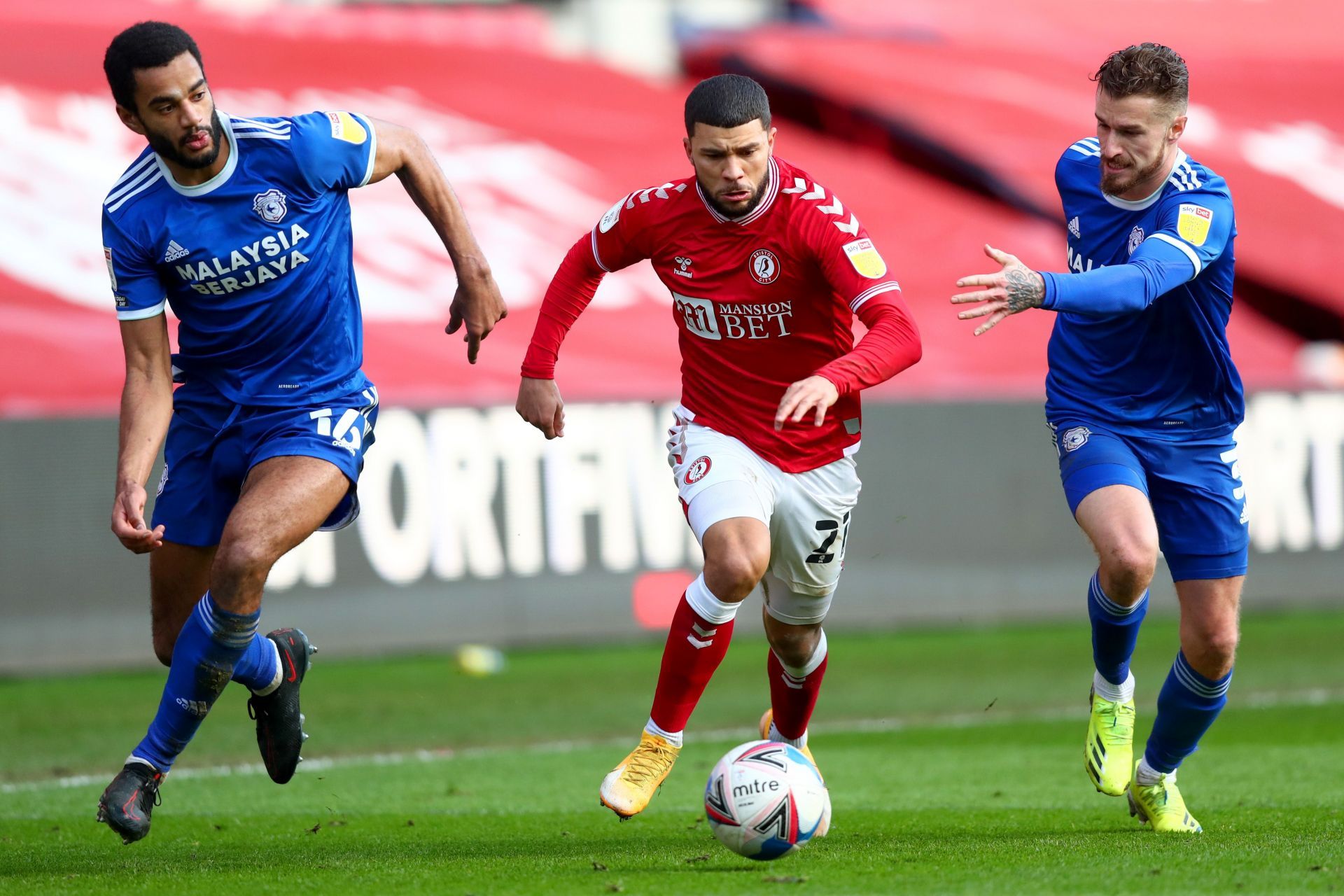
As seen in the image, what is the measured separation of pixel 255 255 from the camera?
561 centimetres

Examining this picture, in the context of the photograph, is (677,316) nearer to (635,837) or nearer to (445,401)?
(635,837)

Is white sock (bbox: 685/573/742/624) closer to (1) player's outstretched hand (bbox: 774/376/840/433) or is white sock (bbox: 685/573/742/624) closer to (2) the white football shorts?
(2) the white football shorts

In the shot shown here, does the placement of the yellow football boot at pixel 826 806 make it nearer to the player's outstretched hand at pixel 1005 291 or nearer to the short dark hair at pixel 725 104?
the player's outstretched hand at pixel 1005 291

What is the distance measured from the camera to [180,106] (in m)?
5.33

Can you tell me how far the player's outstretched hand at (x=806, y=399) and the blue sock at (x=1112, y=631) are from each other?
1.41 meters

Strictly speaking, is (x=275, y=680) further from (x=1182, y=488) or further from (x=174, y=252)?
(x=1182, y=488)

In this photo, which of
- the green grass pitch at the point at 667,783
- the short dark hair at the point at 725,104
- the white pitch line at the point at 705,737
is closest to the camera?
the green grass pitch at the point at 667,783

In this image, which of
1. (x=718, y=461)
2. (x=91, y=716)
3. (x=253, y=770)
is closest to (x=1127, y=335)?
(x=718, y=461)

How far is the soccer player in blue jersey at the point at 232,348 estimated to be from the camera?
5.36 meters

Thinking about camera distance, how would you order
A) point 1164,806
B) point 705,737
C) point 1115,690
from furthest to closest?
1. point 705,737
2. point 1115,690
3. point 1164,806

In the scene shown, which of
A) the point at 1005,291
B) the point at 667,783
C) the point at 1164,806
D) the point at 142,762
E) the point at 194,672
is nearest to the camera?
the point at 1005,291

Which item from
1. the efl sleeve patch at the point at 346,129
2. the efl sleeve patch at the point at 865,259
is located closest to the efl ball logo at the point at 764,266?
the efl sleeve patch at the point at 865,259

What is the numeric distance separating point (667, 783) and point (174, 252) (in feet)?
11.6

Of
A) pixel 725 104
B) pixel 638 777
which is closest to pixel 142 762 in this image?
pixel 638 777
